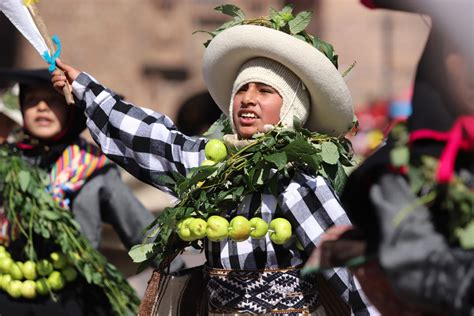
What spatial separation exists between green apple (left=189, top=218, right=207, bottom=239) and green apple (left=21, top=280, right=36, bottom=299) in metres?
1.47

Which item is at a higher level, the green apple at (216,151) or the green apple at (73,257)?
the green apple at (216,151)

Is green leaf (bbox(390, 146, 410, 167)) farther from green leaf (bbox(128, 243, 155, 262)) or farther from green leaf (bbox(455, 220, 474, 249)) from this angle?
green leaf (bbox(128, 243, 155, 262))

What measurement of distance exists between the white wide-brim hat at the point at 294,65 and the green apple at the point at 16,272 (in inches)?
55.3

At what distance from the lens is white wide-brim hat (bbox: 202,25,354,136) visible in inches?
166

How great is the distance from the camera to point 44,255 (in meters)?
5.31

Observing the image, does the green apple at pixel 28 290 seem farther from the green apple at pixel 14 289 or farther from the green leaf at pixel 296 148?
the green leaf at pixel 296 148

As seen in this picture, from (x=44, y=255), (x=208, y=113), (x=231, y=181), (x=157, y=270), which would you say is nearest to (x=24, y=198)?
(x=44, y=255)

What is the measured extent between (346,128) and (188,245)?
0.79 meters

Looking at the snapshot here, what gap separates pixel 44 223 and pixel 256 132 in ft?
4.78

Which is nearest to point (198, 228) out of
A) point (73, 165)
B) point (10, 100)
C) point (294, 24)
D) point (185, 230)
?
point (185, 230)

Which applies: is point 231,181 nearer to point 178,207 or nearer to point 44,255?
point 178,207

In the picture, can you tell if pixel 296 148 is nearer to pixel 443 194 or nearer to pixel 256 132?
pixel 256 132

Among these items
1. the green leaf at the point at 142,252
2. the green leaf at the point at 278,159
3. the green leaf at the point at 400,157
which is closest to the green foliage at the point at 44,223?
the green leaf at the point at 142,252

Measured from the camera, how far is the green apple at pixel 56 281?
523 centimetres
